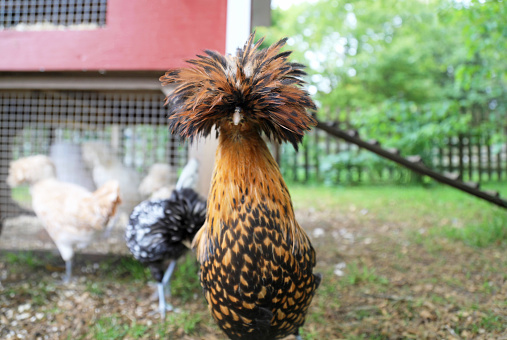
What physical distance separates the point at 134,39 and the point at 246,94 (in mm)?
2011

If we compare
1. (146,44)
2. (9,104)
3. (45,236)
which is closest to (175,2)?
(146,44)

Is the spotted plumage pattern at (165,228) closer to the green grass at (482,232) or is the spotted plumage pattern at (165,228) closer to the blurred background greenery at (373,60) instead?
the green grass at (482,232)

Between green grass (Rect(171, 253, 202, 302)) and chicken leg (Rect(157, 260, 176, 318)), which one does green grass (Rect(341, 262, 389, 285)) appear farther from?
chicken leg (Rect(157, 260, 176, 318))

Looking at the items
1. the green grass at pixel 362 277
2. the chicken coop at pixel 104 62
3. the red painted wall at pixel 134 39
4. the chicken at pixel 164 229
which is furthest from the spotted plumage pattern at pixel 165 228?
the green grass at pixel 362 277

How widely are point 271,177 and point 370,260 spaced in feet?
8.83

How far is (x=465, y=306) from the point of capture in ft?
8.60

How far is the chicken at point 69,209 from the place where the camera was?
9.71ft

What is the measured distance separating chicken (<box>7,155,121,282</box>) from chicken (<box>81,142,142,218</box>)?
653 millimetres

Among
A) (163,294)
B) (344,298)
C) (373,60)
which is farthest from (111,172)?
(373,60)

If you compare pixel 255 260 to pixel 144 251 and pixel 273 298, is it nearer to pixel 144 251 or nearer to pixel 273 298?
pixel 273 298

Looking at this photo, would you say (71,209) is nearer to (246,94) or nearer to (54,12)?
(54,12)

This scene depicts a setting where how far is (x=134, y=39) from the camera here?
2922mm

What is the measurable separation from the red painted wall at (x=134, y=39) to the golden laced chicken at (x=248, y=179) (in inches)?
58.1

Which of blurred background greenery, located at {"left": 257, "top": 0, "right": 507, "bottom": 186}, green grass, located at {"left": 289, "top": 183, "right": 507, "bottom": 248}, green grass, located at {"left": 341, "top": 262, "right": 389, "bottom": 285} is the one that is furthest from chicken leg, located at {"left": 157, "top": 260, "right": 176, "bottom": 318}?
blurred background greenery, located at {"left": 257, "top": 0, "right": 507, "bottom": 186}
